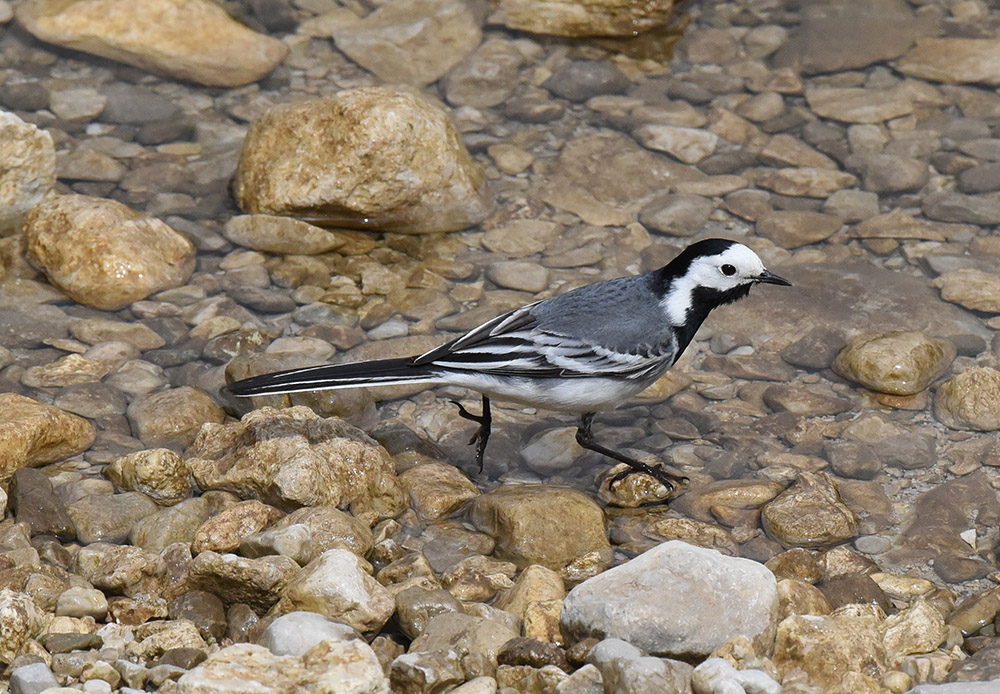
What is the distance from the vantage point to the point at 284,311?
286 inches

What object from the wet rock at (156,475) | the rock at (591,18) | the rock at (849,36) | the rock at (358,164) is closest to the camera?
the wet rock at (156,475)

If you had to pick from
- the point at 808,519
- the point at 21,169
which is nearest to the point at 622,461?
the point at 808,519

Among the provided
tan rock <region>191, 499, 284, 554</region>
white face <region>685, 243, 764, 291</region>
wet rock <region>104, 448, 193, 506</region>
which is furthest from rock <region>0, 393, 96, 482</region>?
white face <region>685, 243, 764, 291</region>

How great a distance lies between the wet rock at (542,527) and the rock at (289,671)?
1613mm

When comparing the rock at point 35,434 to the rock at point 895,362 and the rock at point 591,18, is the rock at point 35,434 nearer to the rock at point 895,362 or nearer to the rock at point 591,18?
the rock at point 895,362

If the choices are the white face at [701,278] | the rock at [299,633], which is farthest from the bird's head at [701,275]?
the rock at [299,633]

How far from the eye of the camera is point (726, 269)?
5914 millimetres

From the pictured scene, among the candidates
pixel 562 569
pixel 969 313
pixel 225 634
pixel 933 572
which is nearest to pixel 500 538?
pixel 562 569

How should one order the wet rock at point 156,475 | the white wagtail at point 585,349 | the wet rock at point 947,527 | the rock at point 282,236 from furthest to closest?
the rock at point 282,236
the white wagtail at point 585,349
the wet rock at point 156,475
the wet rock at point 947,527

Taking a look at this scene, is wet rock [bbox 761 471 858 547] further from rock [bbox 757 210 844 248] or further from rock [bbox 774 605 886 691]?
rock [bbox 757 210 844 248]

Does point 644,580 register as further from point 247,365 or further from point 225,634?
point 247,365

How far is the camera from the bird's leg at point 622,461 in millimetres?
5898

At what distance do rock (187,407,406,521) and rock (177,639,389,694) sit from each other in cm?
157

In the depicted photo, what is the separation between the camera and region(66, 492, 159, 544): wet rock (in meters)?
5.25
